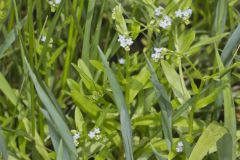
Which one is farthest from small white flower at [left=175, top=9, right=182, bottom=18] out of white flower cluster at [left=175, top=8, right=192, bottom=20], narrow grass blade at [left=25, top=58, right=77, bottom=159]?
narrow grass blade at [left=25, top=58, right=77, bottom=159]

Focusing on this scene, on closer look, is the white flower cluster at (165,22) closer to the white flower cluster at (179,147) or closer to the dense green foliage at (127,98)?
the dense green foliage at (127,98)

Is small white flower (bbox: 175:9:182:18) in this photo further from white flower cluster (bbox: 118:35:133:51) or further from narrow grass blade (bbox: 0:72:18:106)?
narrow grass blade (bbox: 0:72:18:106)

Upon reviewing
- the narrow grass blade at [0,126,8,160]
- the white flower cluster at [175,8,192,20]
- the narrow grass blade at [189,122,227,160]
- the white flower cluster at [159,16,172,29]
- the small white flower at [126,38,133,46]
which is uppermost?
the white flower cluster at [175,8,192,20]

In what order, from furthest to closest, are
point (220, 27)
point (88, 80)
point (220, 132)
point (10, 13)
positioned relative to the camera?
point (10, 13) < point (220, 27) < point (88, 80) < point (220, 132)

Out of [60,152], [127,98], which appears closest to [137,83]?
[127,98]

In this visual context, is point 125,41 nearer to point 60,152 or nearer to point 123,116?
point 123,116

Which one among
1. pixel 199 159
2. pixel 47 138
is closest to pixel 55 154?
pixel 47 138

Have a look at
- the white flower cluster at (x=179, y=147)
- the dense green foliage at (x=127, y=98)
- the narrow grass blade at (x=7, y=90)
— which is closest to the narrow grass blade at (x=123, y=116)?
the dense green foliage at (x=127, y=98)

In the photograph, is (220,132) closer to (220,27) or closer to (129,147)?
(129,147)
